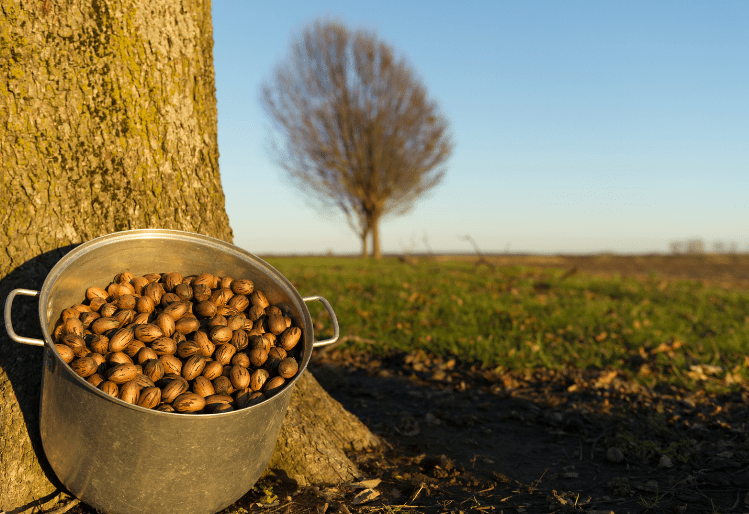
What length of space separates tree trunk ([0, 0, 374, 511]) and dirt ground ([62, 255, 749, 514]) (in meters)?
0.38

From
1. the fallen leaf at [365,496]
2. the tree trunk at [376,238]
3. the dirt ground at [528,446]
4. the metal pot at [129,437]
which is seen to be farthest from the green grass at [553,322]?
the tree trunk at [376,238]

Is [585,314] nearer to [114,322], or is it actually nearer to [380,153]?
[114,322]

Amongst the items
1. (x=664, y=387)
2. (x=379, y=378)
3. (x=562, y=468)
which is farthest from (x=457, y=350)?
(x=562, y=468)

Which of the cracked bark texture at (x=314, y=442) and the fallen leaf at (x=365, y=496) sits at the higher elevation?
the cracked bark texture at (x=314, y=442)

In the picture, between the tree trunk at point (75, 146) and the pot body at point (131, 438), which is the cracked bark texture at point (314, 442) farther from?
the pot body at point (131, 438)

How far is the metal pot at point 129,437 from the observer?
1927mm

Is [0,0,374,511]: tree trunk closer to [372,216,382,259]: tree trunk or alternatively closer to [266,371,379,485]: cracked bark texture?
[266,371,379,485]: cracked bark texture

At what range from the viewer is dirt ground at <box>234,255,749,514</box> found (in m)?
2.64

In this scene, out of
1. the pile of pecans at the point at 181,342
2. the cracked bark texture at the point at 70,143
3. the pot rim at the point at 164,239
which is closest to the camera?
the pot rim at the point at 164,239

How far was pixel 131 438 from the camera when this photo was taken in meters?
1.94

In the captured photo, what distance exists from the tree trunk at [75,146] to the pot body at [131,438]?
33cm

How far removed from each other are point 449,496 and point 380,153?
2103 centimetres

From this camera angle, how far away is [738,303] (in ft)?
27.2

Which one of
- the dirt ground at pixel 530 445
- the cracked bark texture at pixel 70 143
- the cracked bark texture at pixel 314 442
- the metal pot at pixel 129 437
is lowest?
the dirt ground at pixel 530 445
